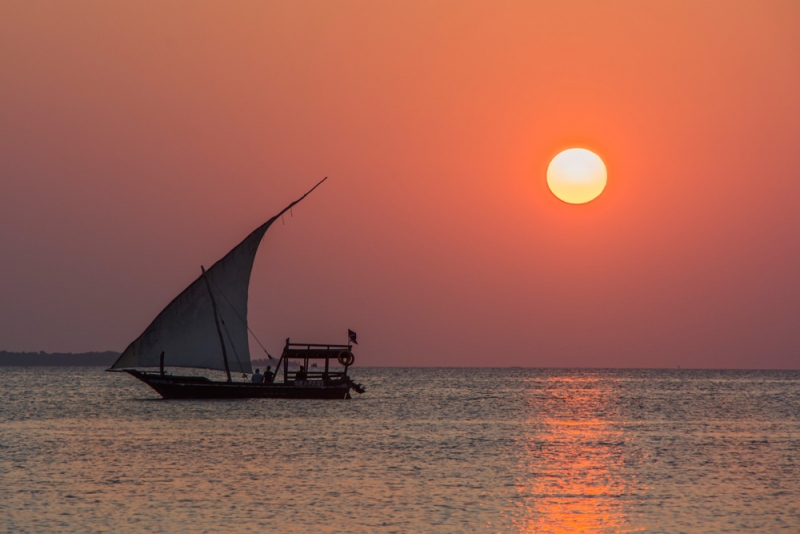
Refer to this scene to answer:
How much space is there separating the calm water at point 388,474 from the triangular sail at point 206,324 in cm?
387

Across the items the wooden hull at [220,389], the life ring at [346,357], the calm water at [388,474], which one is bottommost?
the calm water at [388,474]

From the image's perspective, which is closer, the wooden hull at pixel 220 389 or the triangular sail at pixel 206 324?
the triangular sail at pixel 206 324

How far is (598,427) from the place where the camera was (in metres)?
54.4

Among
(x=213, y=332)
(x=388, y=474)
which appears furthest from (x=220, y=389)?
(x=388, y=474)

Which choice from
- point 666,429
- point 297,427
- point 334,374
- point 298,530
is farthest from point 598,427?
point 298,530

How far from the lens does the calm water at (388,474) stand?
2300cm

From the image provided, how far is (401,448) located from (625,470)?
9.85m

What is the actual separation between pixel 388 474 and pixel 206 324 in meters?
32.1

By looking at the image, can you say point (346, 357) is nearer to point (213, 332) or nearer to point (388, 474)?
point (213, 332)

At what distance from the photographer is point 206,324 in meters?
60.7

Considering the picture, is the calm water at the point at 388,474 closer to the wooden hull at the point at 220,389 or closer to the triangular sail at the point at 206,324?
the triangular sail at the point at 206,324

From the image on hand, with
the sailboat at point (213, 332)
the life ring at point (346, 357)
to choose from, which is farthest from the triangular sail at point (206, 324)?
the life ring at point (346, 357)

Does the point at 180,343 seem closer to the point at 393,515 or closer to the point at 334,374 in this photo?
the point at 334,374

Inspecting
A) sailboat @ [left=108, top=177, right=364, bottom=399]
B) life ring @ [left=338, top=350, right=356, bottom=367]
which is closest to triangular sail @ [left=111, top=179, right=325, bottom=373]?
sailboat @ [left=108, top=177, right=364, bottom=399]
